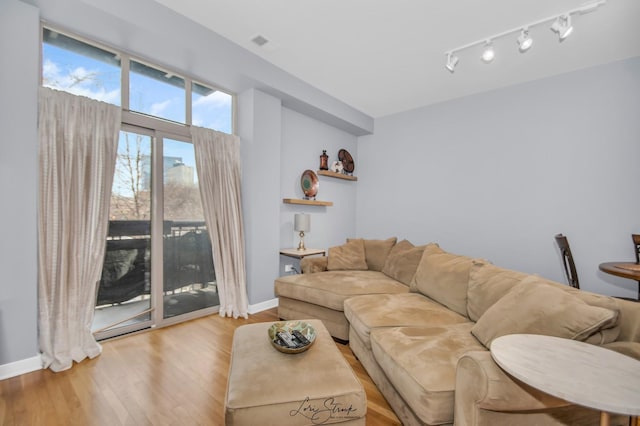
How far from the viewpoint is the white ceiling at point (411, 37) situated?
7.54 feet

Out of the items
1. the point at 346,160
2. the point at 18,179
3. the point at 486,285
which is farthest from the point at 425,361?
the point at 346,160

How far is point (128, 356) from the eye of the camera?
7.54ft

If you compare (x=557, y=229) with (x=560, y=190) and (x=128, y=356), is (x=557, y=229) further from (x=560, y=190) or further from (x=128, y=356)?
(x=128, y=356)

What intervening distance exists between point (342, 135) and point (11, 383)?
15.5ft

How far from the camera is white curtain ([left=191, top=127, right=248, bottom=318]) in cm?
312

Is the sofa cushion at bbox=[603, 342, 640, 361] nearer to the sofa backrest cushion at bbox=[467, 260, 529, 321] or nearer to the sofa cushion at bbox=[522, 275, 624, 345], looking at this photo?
the sofa cushion at bbox=[522, 275, 624, 345]

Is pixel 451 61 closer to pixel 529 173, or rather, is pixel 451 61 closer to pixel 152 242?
pixel 529 173

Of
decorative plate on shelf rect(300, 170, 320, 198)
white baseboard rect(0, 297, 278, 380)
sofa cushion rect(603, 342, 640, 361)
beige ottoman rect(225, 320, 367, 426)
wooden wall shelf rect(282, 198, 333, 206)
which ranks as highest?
decorative plate on shelf rect(300, 170, 320, 198)

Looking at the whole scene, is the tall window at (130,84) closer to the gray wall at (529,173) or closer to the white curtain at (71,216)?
the white curtain at (71,216)

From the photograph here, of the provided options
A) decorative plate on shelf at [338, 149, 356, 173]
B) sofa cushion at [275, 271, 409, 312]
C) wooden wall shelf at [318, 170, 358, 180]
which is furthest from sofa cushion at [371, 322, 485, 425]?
decorative plate on shelf at [338, 149, 356, 173]

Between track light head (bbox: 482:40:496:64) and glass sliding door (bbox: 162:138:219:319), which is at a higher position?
track light head (bbox: 482:40:496:64)

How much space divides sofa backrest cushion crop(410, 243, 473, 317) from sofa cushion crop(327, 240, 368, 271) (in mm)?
900

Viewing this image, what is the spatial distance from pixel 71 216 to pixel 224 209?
4.43 ft

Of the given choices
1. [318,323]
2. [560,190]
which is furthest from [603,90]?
[318,323]
